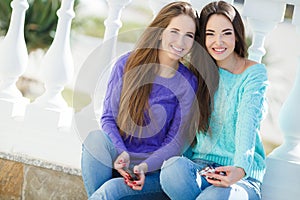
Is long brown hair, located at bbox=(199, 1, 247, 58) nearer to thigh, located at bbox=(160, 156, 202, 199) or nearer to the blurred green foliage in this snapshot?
thigh, located at bbox=(160, 156, 202, 199)

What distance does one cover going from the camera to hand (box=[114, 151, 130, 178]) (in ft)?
7.79

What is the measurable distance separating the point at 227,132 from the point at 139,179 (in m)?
0.33

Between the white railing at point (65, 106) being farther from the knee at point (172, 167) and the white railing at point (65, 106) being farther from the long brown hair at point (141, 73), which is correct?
the knee at point (172, 167)

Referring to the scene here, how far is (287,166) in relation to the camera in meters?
2.54

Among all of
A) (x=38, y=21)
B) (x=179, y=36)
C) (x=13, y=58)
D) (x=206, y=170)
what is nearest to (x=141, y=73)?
(x=179, y=36)

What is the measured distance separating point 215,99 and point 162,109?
184mm

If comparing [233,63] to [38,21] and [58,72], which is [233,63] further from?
[38,21]

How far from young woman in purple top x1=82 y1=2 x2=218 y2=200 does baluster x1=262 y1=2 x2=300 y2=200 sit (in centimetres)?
32

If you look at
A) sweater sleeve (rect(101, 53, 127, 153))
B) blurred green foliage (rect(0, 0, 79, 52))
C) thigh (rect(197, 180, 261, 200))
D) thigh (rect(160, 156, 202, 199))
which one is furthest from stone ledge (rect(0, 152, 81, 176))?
blurred green foliage (rect(0, 0, 79, 52))

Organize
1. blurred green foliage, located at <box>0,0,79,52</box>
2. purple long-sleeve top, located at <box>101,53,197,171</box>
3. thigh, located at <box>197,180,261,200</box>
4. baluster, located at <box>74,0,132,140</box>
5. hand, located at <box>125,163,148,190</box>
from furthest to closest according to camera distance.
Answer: blurred green foliage, located at <box>0,0,79,52</box> → baluster, located at <box>74,0,132,140</box> → purple long-sleeve top, located at <box>101,53,197,171</box> → hand, located at <box>125,163,148,190</box> → thigh, located at <box>197,180,261,200</box>

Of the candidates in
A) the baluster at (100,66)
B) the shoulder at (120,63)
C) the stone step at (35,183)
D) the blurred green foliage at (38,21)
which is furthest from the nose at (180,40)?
the blurred green foliage at (38,21)

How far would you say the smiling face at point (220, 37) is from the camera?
2.37 m

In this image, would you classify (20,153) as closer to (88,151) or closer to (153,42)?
(88,151)

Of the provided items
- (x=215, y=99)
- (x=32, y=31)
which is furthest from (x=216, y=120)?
(x=32, y=31)
